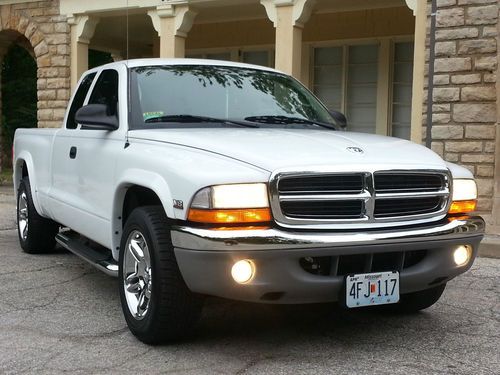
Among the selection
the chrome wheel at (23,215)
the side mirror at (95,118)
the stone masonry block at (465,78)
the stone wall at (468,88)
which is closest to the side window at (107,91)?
the side mirror at (95,118)

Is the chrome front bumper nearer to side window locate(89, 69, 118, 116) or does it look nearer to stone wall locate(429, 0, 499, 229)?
side window locate(89, 69, 118, 116)

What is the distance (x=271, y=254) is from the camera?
3266 mm

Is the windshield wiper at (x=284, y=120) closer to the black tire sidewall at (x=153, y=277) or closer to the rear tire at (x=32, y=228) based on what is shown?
the black tire sidewall at (x=153, y=277)

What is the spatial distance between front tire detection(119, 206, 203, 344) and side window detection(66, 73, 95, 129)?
6.57ft

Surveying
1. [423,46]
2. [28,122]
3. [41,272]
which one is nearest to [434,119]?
[423,46]

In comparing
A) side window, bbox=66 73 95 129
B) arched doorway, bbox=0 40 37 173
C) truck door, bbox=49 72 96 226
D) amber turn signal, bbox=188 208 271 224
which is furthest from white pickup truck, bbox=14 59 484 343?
arched doorway, bbox=0 40 37 173

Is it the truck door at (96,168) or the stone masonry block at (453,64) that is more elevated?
the stone masonry block at (453,64)

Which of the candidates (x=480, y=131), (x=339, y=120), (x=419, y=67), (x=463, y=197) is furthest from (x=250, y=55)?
(x=463, y=197)

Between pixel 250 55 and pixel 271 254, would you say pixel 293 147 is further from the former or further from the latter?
pixel 250 55

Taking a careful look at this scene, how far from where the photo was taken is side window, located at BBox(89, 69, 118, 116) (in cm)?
478

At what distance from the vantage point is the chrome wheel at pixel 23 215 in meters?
6.70

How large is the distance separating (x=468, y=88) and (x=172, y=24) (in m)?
5.63

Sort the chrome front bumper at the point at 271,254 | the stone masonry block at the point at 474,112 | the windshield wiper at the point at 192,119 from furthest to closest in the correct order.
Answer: the stone masonry block at the point at 474,112 < the windshield wiper at the point at 192,119 < the chrome front bumper at the point at 271,254

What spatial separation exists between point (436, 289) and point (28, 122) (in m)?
22.5
